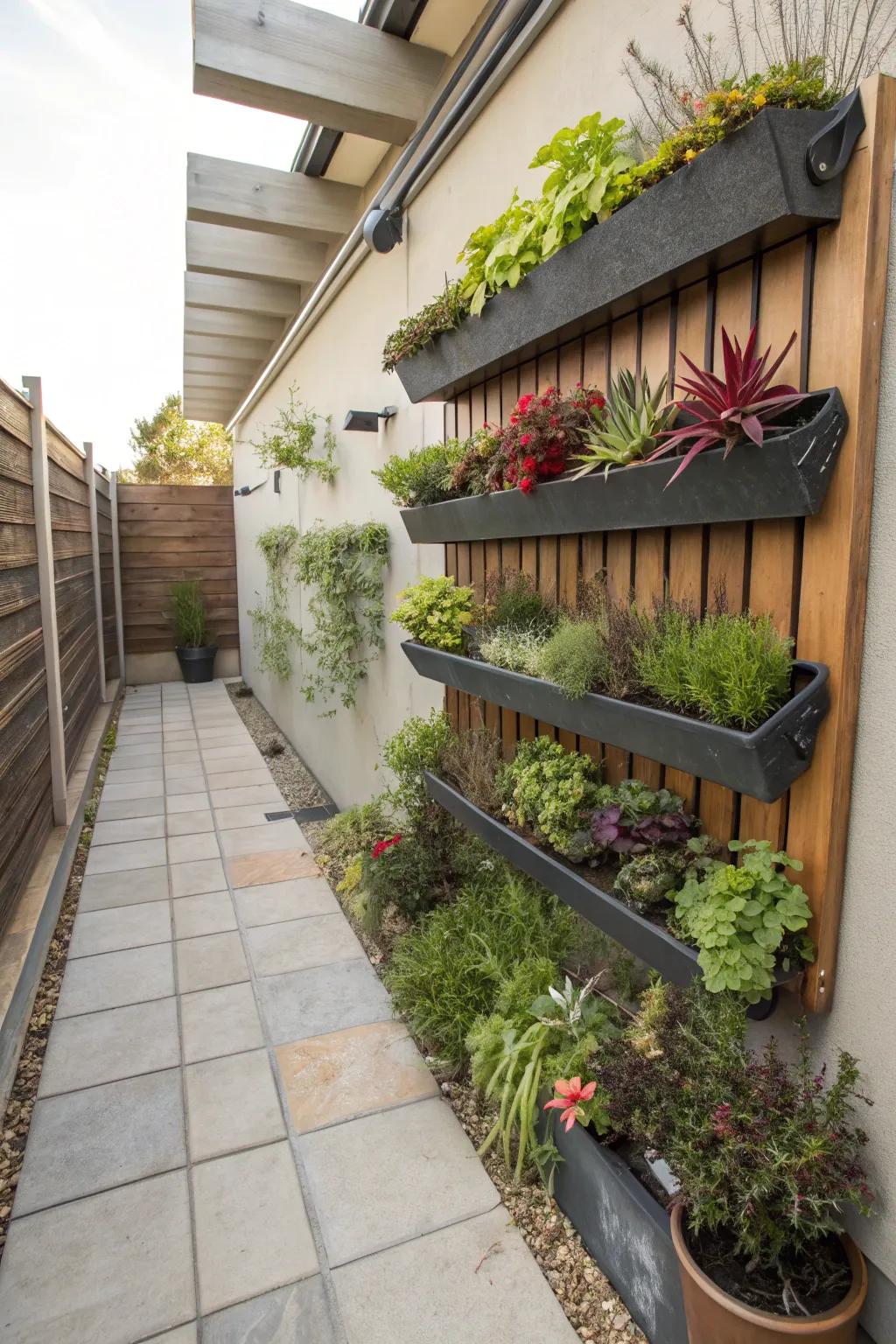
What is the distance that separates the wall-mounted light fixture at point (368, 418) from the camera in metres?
3.47

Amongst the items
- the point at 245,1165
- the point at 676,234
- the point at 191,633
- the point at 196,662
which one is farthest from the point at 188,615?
the point at 676,234

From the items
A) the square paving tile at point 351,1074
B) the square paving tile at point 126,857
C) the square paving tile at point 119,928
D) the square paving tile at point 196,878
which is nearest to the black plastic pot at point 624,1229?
the square paving tile at point 351,1074

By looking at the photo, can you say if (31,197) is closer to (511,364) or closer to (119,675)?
(119,675)

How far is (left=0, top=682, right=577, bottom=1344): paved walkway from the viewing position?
60.2 inches

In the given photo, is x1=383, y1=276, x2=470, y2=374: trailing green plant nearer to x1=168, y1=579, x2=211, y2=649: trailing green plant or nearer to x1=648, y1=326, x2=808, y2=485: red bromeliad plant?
x1=648, y1=326, x2=808, y2=485: red bromeliad plant

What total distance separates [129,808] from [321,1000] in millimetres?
2579

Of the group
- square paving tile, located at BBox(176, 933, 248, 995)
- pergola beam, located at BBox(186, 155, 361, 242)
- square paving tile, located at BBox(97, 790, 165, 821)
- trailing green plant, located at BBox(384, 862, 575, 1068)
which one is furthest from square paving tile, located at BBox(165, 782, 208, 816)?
pergola beam, located at BBox(186, 155, 361, 242)

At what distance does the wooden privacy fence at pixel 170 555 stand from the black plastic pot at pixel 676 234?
7.81 meters

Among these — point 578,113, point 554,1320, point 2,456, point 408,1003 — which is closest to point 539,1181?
point 554,1320

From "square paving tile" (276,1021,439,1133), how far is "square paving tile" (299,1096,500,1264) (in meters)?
0.05

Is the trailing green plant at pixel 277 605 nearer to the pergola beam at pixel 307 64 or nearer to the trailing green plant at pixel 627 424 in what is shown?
the pergola beam at pixel 307 64

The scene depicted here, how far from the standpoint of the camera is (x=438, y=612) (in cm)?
→ 247

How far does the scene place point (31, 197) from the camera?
6766 millimetres

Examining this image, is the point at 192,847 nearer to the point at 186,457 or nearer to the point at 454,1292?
the point at 454,1292
